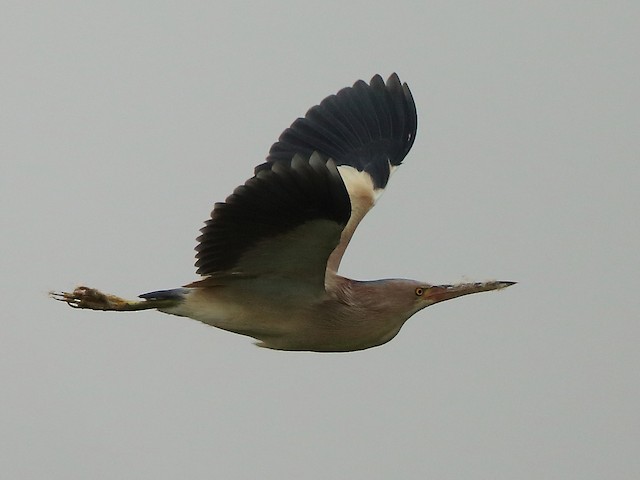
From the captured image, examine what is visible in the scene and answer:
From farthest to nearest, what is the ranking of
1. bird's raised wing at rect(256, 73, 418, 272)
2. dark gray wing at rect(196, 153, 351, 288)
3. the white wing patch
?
1. bird's raised wing at rect(256, 73, 418, 272)
2. the white wing patch
3. dark gray wing at rect(196, 153, 351, 288)

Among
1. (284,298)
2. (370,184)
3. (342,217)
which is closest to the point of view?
(342,217)

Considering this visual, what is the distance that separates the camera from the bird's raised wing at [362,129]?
9852 millimetres

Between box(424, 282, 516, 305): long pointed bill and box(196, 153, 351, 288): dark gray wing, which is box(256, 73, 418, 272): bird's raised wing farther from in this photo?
box(196, 153, 351, 288): dark gray wing

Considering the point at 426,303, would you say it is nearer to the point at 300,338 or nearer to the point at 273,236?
the point at 300,338

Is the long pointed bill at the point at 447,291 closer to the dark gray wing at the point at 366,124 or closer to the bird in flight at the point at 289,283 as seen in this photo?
the bird in flight at the point at 289,283

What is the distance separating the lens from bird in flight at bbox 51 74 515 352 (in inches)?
266

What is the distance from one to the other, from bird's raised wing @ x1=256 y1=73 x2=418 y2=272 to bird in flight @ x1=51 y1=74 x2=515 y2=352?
922 mm

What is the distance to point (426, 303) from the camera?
26.6 feet

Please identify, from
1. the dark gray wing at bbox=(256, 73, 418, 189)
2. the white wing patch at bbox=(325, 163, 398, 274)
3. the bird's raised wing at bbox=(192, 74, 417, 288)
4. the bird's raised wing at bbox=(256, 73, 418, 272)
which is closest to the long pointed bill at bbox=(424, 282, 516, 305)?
the bird's raised wing at bbox=(192, 74, 417, 288)

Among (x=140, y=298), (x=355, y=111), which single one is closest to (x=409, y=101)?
(x=355, y=111)

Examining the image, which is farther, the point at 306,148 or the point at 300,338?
the point at 306,148

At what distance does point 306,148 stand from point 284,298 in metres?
2.35

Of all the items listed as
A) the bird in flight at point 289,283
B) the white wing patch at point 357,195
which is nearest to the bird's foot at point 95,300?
the bird in flight at point 289,283

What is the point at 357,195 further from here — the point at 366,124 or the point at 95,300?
the point at 95,300
